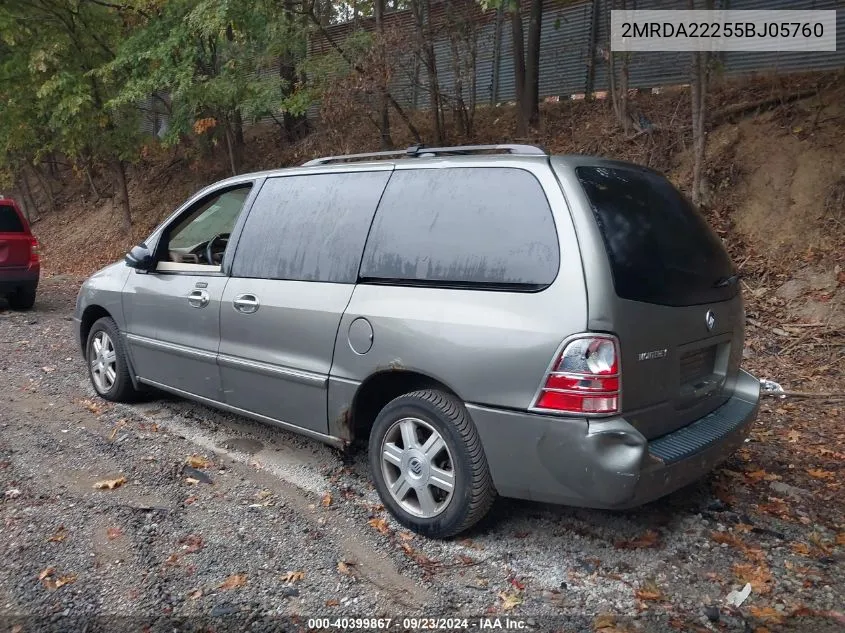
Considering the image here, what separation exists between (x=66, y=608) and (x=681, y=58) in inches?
426

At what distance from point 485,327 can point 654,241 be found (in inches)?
36.0

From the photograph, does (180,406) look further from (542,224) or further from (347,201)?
(542,224)

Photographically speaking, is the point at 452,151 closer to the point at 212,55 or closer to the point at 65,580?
the point at 65,580

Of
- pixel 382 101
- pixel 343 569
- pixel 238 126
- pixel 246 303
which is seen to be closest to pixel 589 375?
pixel 343 569

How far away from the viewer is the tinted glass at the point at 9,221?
417 inches

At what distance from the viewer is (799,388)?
19.3 ft

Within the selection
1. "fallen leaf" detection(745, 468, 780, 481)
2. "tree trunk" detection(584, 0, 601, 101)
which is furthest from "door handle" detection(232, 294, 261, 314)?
"tree trunk" detection(584, 0, 601, 101)

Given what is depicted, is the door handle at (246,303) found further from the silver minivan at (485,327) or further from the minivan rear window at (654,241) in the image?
the minivan rear window at (654,241)

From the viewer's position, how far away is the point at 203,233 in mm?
5621

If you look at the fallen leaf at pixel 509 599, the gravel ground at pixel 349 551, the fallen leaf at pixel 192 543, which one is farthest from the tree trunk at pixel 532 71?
the fallen leaf at pixel 509 599

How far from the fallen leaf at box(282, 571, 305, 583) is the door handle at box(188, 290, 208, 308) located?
6.74 feet

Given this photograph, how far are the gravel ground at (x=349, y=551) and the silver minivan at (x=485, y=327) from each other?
35cm

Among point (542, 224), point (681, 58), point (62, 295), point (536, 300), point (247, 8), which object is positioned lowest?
point (62, 295)

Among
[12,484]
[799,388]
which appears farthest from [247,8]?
[799,388]
